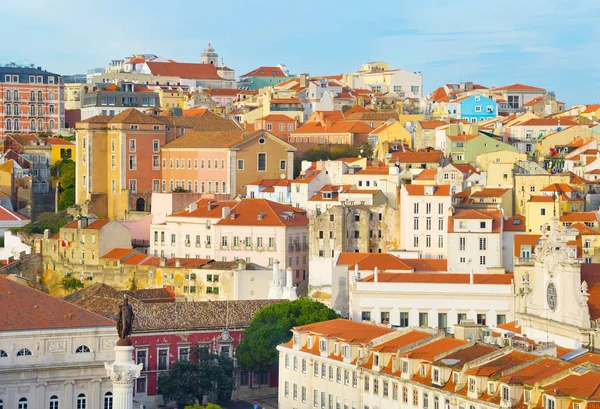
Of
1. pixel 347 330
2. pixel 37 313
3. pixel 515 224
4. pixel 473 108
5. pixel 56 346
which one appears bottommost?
pixel 56 346

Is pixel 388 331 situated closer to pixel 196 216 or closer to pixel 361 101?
pixel 196 216

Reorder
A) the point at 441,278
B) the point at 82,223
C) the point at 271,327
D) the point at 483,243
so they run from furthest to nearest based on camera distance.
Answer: the point at 82,223, the point at 483,243, the point at 441,278, the point at 271,327

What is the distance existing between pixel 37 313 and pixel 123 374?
21231 millimetres

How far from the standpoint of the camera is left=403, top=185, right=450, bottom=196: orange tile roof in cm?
8575

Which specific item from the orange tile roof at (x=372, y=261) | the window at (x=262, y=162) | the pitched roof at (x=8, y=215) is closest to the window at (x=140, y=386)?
the orange tile roof at (x=372, y=261)

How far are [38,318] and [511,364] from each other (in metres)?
18.8

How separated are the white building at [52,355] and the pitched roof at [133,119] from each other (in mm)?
40319

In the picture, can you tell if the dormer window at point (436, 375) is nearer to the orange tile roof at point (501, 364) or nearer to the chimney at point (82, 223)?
the orange tile roof at point (501, 364)

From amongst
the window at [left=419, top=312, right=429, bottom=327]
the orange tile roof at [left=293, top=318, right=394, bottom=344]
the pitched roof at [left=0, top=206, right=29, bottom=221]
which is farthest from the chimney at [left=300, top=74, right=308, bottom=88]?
the orange tile roof at [left=293, top=318, right=394, bottom=344]

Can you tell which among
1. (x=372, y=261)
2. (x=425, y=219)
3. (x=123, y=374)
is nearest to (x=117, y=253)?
(x=425, y=219)

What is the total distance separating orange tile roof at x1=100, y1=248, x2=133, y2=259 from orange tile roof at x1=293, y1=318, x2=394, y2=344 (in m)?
26.2

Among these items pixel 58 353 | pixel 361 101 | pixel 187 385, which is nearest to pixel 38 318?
pixel 58 353

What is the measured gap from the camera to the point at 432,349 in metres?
59.1

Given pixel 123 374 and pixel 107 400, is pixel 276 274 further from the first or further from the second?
pixel 123 374
